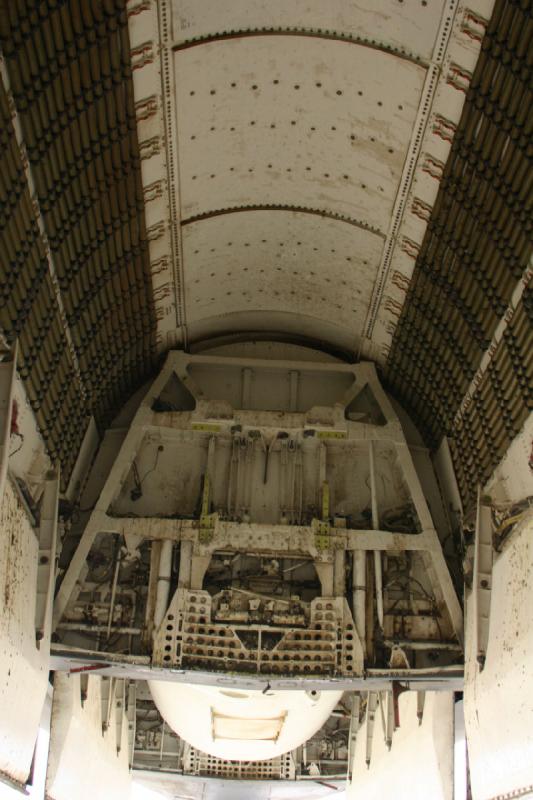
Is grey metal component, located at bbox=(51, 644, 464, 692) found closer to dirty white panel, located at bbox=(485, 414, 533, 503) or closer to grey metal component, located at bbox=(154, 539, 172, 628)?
grey metal component, located at bbox=(154, 539, 172, 628)

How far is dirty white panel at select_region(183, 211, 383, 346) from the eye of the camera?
839cm

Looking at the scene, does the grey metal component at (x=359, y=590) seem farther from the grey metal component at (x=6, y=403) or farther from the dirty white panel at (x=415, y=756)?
the grey metal component at (x=6, y=403)

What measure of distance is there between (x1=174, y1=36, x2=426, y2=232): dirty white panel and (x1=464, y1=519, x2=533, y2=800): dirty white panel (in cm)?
300

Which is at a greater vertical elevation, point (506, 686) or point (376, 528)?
point (376, 528)

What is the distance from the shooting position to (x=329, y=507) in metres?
8.64

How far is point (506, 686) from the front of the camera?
698 cm

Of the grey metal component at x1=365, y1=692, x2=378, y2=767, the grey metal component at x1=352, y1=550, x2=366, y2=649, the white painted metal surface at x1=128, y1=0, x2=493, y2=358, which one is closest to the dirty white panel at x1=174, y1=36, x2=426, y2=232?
the white painted metal surface at x1=128, y1=0, x2=493, y2=358

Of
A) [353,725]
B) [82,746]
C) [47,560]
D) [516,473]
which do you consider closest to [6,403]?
[47,560]

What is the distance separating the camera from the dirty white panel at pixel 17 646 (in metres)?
6.79

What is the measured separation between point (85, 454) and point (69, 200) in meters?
2.80

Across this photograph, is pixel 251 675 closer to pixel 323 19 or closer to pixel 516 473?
pixel 516 473

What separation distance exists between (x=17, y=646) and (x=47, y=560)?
829 millimetres

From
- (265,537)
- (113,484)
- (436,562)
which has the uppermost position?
(113,484)

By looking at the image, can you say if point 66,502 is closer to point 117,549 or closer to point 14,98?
point 117,549
